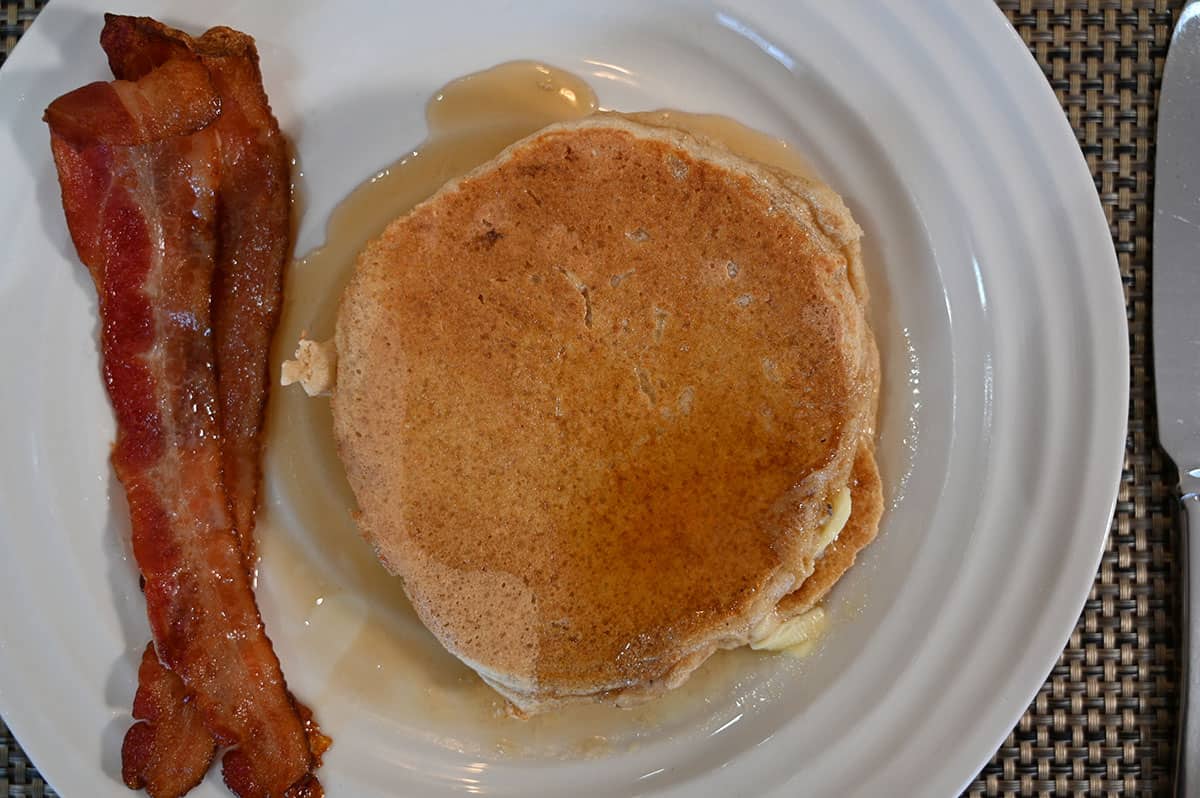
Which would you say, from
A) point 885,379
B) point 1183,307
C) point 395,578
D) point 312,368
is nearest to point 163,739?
point 395,578

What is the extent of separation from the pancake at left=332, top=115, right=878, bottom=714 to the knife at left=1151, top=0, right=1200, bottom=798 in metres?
0.93

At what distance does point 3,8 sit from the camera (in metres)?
2.12

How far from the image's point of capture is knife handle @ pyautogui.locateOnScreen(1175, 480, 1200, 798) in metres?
2.08

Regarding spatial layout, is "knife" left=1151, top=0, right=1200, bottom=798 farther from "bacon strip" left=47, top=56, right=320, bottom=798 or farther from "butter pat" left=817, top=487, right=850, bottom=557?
"bacon strip" left=47, top=56, right=320, bottom=798

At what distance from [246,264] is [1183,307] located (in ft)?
8.11

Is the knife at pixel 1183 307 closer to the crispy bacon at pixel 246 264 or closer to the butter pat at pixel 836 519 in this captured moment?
the butter pat at pixel 836 519

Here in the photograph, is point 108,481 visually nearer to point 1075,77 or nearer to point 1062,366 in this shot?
point 1062,366

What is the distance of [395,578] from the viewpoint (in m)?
2.17

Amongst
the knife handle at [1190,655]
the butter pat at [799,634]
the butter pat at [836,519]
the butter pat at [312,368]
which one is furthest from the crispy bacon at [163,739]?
the knife handle at [1190,655]

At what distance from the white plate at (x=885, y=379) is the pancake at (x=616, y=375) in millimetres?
393

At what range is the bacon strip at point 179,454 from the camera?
2.01m

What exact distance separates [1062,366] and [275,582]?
214 centimetres

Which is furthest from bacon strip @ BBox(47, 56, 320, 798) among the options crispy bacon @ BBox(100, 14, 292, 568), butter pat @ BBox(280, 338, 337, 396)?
butter pat @ BBox(280, 338, 337, 396)

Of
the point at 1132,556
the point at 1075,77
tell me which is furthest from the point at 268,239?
the point at 1132,556
